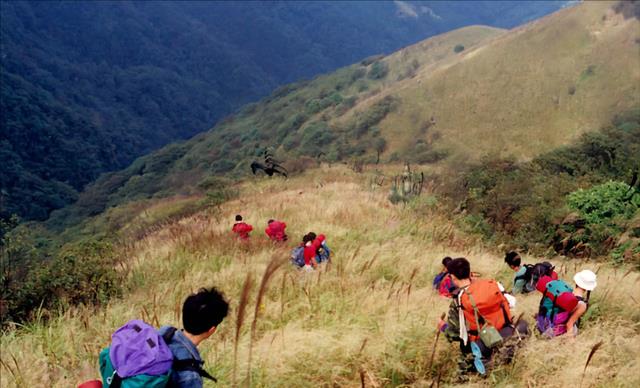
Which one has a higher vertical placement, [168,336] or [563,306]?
[168,336]

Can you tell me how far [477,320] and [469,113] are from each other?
61251 mm

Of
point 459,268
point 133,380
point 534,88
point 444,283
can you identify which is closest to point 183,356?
point 133,380

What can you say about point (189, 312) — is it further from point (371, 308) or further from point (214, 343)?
point (371, 308)

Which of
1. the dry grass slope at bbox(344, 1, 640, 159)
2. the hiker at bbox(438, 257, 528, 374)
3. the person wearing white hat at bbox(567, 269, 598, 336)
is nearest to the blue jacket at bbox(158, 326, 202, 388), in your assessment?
the hiker at bbox(438, 257, 528, 374)

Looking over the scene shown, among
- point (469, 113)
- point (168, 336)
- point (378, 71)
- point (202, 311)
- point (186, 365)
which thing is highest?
point (378, 71)

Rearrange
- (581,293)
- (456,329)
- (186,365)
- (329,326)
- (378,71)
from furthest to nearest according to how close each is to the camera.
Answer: (378,71) < (581,293) < (329,326) < (456,329) < (186,365)

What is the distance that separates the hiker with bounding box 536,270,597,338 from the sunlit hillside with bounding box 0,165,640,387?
0.54 ft

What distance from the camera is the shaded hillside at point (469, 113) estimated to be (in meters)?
53.5

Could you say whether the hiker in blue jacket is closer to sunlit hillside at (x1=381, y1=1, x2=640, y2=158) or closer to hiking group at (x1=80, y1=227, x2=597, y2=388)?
hiking group at (x1=80, y1=227, x2=597, y2=388)

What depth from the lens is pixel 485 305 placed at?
10.8ft

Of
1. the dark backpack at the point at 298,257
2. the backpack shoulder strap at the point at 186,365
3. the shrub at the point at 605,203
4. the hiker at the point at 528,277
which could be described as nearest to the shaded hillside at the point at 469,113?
the shrub at the point at 605,203

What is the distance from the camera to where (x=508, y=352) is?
321 cm

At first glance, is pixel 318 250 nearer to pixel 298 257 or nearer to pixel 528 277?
pixel 298 257

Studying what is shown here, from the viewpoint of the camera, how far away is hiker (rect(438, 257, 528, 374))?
3.15m
